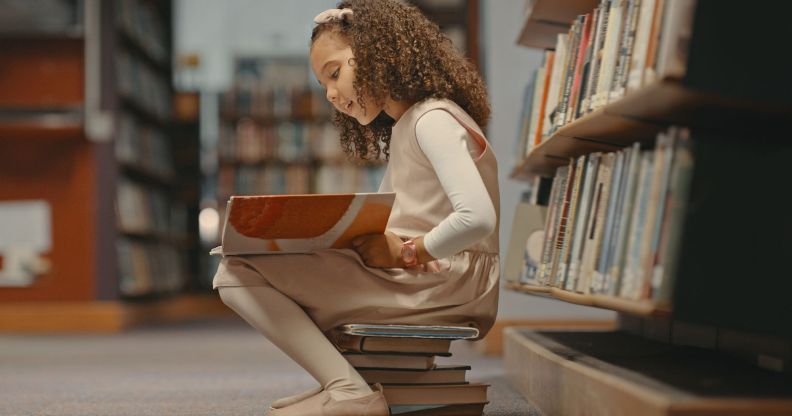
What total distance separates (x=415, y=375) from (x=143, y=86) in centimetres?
515

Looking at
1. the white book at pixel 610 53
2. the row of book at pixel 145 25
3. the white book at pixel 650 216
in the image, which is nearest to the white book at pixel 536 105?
the white book at pixel 610 53

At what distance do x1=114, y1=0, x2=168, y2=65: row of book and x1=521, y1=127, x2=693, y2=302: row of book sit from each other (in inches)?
174

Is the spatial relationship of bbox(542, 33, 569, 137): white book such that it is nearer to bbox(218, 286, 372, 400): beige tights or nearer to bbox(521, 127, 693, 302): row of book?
bbox(521, 127, 693, 302): row of book

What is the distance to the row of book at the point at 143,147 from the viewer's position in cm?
547

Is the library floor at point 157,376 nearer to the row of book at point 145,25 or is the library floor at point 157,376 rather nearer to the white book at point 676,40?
the white book at point 676,40

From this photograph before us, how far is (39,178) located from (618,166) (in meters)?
4.50

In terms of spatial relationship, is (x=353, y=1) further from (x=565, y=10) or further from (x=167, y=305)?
(x=167, y=305)

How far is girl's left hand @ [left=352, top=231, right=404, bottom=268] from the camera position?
1450 millimetres

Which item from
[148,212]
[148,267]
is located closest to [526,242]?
[148,267]

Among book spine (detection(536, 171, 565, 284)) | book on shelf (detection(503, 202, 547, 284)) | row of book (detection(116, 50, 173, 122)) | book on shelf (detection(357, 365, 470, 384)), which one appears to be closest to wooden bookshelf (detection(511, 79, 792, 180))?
book spine (detection(536, 171, 565, 284))

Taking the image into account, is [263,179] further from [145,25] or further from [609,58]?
[609,58]

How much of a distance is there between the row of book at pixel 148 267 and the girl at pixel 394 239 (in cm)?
405

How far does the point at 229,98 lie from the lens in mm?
7492

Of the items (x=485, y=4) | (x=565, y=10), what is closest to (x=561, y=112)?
(x=565, y=10)
